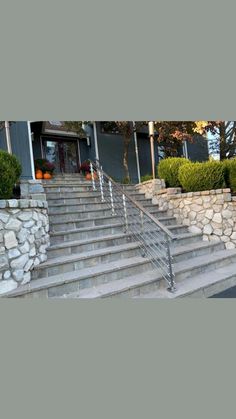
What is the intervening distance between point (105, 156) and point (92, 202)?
390 centimetres

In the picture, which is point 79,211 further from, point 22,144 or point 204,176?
point 22,144

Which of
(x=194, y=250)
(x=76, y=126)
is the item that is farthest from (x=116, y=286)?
(x=76, y=126)

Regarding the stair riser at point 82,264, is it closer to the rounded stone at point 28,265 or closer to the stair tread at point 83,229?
the rounded stone at point 28,265

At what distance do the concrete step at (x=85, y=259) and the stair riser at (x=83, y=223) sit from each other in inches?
26.1

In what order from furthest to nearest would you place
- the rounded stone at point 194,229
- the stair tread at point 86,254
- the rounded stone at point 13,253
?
the rounded stone at point 194,229 < the stair tread at point 86,254 < the rounded stone at point 13,253

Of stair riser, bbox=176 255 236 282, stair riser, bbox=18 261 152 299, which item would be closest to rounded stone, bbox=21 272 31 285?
stair riser, bbox=18 261 152 299

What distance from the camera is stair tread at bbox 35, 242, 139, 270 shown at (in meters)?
3.16

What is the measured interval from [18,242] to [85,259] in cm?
86

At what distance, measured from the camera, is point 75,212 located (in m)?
4.45

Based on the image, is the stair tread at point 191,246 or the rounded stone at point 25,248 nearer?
the rounded stone at point 25,248

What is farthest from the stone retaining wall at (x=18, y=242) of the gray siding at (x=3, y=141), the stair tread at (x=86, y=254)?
the gray siding at (x=3, y=141)

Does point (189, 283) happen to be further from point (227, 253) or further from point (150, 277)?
point (227, 253)

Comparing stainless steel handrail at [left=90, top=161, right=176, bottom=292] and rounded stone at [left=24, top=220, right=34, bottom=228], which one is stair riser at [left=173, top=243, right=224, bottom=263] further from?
rounded stone at [left=24, top=220, right=34, bottom=228]

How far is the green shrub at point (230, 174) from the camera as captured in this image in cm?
484
